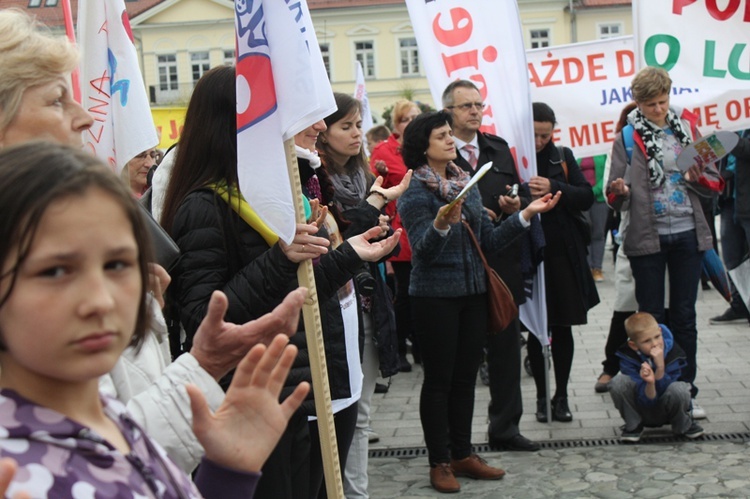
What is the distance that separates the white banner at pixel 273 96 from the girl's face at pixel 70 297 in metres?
1.79

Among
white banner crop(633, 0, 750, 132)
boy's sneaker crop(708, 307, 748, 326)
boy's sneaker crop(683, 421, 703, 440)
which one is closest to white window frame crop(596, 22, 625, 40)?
boy's sneaker crop(708, 307, 748, 326)

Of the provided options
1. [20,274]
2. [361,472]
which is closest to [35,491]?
[20,274]

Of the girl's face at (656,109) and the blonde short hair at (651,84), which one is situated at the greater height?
the blonde short hair at (651,84)

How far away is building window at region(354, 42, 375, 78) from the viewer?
52469 millimetres

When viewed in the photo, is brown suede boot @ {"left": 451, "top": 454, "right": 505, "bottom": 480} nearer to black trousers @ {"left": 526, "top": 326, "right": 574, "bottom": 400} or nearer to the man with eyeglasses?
the man with eyeglasses

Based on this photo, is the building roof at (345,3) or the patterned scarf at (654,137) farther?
the building roof at (345,3)

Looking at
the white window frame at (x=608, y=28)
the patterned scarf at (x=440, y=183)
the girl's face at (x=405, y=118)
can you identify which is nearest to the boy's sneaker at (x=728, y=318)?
the girl's face at (x=405, y=118)

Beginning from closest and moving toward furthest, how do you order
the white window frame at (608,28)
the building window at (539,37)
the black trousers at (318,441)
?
A: the black trousers at (318,441) < the white window frame at (608,28) < the building window at (539,37)

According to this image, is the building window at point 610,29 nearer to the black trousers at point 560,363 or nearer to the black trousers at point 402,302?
the black trousers at point 402,302

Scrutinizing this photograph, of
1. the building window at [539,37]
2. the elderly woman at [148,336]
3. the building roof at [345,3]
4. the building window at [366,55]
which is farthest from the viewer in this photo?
the building window at [366,55]

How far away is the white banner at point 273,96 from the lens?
125 inches

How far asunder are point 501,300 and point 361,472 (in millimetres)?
1205

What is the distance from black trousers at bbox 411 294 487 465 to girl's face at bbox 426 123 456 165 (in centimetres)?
72

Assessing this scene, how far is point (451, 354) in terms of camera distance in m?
5.26
